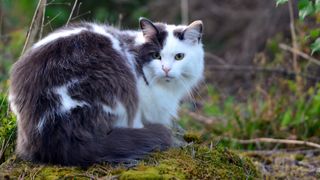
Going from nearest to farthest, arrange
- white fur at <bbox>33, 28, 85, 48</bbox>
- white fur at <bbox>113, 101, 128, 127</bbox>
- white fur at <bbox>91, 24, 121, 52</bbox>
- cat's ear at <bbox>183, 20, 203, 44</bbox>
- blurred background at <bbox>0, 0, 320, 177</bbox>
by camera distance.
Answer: white fur at <bbox>113, 101, 128, 127</bbox> < white fur at <bbox>33, 28, 85, 48</bbox> < white fur at <bbox>91, 24, 121, 52</bbox> < cat's ear at <bbox>183, 20, 203, 44</bbox> < blurred background at <bbox>0, 0, 320, 177</bbox>

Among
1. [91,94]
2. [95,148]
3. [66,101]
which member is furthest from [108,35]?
[95,148]

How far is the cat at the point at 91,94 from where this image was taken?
320 cm

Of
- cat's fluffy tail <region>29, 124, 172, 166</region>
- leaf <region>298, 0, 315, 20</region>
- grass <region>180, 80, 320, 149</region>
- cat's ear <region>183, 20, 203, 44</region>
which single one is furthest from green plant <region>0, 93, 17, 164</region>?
grass <region>180, 80, 320, 149</region>

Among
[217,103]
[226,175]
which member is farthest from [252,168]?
[217,103]

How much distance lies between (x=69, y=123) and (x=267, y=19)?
18.1ft

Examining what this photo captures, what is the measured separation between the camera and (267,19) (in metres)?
8.12

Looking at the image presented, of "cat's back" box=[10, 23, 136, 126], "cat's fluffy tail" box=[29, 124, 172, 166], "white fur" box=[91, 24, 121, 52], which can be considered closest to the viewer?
"cat's fluffy tail" box=[29, 124, 172, 166]

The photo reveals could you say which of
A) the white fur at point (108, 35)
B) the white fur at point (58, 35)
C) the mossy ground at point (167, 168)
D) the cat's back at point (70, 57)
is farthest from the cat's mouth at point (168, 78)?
the white fur at point (58, 35)

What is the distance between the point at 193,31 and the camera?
3.95 metres

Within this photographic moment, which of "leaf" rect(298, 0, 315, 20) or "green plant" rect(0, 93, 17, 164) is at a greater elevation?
"leaf" rect(298, 0, 315, 20)

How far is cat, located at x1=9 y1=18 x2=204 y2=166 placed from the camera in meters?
3.20

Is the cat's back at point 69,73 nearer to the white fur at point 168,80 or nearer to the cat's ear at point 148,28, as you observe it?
the white fur at point 168,80

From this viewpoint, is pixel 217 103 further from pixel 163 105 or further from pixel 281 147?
pixel 163 105

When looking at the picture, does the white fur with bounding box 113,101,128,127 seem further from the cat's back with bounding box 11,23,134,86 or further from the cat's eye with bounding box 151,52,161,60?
the cat's eye with bounding box 151,52,161,60
